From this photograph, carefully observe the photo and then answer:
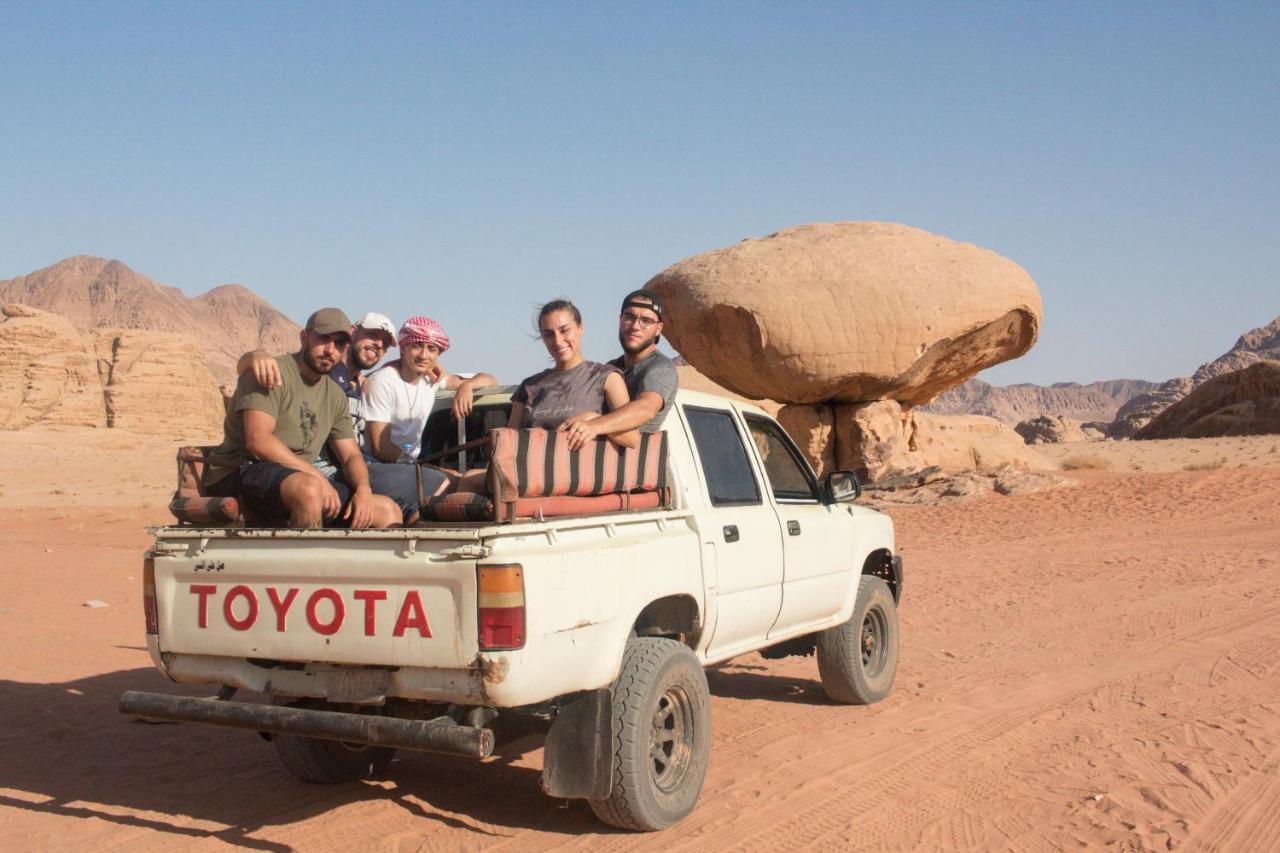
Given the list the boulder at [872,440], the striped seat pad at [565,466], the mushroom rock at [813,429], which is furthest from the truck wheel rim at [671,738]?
the boulder at [872,440]

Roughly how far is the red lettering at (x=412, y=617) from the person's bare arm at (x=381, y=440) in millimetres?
1765

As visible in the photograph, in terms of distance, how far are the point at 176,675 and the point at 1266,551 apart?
43.7 feet

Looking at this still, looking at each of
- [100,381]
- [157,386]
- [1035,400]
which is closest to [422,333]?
[157,386]

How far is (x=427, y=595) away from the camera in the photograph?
→ 4.23 m

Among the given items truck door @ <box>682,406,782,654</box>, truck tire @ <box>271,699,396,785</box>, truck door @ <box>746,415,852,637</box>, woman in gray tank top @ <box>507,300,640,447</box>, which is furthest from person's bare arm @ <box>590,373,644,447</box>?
truck tire @ <box>271,699,396,785</box>

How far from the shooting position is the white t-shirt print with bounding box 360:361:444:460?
5.91 m

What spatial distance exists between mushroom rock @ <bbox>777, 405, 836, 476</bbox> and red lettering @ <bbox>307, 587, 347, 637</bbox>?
57.0 feet

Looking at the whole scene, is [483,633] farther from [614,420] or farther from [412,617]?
[614,420]

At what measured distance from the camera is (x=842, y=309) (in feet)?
65.2

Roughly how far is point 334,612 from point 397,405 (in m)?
1.73

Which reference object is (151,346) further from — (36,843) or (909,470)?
(36,843)

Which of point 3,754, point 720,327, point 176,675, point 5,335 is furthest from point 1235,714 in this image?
point 5,335

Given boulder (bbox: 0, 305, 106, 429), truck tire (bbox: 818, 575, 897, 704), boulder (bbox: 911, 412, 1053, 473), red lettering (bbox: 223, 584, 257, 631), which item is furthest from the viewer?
boulder (bbox: 0, 305, 106, 429)

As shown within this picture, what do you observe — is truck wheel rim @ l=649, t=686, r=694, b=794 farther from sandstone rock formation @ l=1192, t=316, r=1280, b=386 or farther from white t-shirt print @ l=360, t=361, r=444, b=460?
sandstone rock formation @ l=1192, t=316, r=1280, b=386
